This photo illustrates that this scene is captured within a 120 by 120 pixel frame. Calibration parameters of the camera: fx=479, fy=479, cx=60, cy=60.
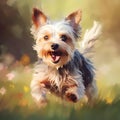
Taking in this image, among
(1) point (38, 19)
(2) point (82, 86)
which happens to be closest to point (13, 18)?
(1) point (38, 19)

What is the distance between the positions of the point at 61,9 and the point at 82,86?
0.31 m

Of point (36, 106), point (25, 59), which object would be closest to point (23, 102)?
point (36, 106)

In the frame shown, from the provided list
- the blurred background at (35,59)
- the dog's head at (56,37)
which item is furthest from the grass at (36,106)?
the dog's head at (56,37)

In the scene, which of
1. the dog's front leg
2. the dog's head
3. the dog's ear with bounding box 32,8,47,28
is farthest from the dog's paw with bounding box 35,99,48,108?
the dog's ear with bounding box 32,8,47,28

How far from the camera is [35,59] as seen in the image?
183 centimetres

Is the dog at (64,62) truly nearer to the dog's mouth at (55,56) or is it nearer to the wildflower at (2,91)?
the dog's mouth at (55,56)

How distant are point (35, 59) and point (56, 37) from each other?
13cm

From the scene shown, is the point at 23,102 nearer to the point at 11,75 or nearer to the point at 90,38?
the point at 11,75

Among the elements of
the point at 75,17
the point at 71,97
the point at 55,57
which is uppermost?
the point at 75,17

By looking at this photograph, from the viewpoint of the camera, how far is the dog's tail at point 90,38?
181cm

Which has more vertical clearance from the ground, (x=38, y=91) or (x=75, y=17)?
(x=75, y=17)

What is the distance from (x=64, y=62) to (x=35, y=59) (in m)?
0.12

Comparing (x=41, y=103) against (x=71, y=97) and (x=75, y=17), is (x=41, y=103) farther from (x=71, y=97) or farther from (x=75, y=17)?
(x=75, y=17)

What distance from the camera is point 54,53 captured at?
1771 mm
